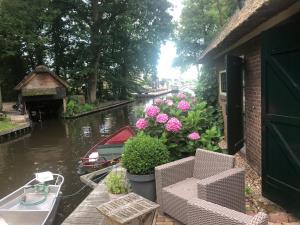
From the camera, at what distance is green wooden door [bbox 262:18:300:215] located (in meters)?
4.18

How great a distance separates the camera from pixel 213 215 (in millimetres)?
2939

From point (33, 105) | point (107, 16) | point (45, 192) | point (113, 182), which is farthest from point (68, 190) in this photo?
point (107, 16)

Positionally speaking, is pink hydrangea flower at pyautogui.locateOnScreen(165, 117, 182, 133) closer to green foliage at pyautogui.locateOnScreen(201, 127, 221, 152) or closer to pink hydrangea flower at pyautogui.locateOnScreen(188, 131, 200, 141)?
pink hydrangea flower at pyautogui.locateOnScreen(188, 131, 200, 141)

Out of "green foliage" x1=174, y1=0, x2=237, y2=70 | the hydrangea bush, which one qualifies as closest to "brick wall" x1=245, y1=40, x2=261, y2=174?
the hydrangea bush

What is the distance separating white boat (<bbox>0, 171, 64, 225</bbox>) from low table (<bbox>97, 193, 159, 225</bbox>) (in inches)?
132

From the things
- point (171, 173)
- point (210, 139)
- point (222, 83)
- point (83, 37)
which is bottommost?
point (171, 173)

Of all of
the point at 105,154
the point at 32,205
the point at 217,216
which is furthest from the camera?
the point at 105,154

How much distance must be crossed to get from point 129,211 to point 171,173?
4.13ft

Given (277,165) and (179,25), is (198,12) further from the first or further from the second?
(277,165)

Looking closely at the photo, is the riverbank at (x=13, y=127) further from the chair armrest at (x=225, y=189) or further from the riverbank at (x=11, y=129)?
the chair armrest at (x=225, y=189)

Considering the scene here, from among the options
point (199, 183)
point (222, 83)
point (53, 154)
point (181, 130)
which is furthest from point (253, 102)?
point (53, 154)

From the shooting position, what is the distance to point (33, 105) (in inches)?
1163

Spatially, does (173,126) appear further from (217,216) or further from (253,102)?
(217,216)

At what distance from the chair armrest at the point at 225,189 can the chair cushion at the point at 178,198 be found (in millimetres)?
428
